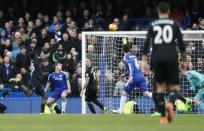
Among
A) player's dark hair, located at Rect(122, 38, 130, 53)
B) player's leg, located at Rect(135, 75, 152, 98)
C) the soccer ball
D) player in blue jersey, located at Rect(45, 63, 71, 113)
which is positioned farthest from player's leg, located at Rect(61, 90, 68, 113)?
player's leg, located at Rect(135, 75, 152, 98)

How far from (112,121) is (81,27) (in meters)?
9.90

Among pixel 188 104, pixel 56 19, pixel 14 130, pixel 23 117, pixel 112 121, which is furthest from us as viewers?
pixel 56 19

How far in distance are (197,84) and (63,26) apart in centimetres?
629

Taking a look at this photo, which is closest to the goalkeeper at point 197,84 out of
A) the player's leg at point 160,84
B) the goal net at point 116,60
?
the goal net at point 116,60

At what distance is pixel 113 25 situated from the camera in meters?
21.0

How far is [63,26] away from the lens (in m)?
22.5

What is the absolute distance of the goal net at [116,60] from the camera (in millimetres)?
18016

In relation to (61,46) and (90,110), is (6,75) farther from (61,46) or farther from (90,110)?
(90,110)

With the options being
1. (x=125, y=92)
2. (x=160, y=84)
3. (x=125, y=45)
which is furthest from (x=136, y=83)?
(x=160, y=84)

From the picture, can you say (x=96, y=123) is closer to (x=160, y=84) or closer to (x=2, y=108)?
(x=160, y=84)

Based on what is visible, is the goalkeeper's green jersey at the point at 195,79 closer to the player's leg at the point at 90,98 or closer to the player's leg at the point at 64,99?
the player's leg at the point at 90,98

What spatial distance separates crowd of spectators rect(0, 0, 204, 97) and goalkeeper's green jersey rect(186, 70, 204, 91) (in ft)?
1.58

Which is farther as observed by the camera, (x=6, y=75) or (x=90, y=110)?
(x=6, y=75)

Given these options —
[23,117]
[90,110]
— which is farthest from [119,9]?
[23,117]
